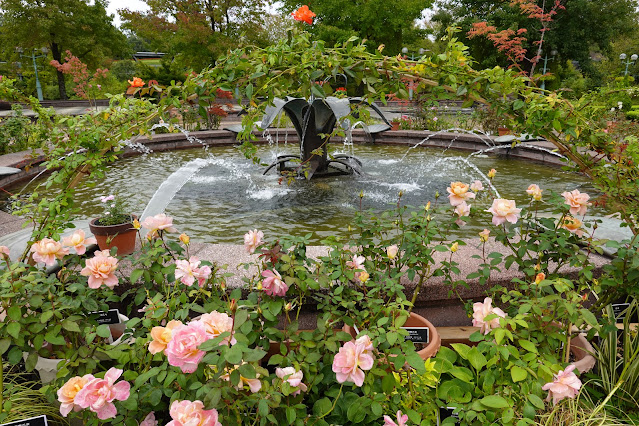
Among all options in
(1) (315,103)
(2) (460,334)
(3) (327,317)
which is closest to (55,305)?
(3) (327,317)

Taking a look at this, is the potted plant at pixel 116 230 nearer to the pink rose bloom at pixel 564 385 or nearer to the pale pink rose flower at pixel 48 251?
the pale pink rose flower at pixel 48 251

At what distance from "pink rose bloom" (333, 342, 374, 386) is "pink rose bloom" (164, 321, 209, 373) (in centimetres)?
42

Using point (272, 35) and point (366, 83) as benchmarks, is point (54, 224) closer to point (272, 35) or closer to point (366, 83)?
point (366, 83)

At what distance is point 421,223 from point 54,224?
6.05ft

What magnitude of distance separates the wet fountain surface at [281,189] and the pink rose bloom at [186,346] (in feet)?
9.39

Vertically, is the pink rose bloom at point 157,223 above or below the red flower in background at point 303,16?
below

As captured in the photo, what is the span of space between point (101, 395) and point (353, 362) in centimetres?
78

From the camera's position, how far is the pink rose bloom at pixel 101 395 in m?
1.31

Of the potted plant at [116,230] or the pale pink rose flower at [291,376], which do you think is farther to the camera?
the potted plant at [116,230]

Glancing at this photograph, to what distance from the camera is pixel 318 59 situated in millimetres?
2111

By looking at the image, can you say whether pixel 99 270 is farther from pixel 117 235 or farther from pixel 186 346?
pixel 117 235

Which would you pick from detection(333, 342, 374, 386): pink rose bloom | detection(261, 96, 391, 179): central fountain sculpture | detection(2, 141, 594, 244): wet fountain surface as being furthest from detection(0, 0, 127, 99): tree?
detection(333, 342, 374, 386): pink rose bloom

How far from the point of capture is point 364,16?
23375 mm

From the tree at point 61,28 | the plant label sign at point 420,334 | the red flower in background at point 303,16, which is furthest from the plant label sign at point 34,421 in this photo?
the tree at point 61,28
